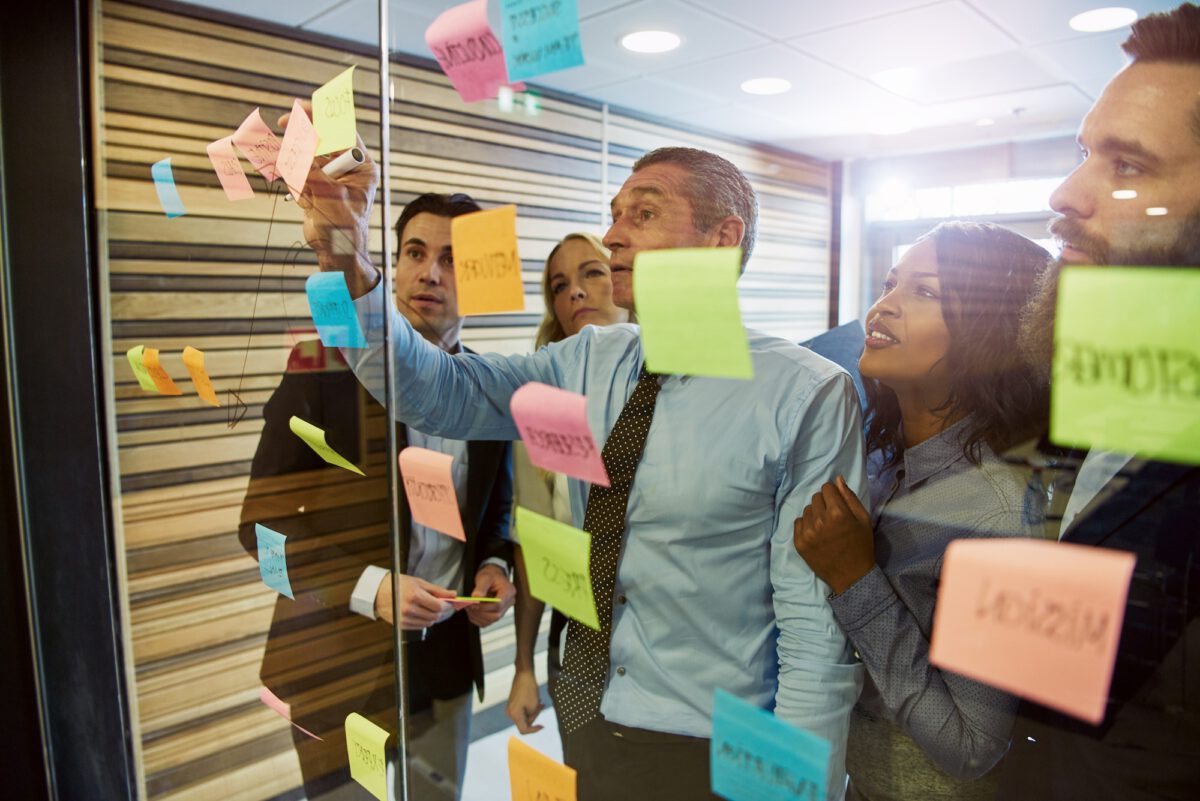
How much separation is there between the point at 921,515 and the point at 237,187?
140 cm

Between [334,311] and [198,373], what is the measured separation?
0.97 metres

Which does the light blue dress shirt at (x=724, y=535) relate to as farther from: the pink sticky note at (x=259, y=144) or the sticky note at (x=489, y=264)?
the pink sticky note at (x=259, y=144)

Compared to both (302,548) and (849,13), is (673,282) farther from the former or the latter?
(302,548)

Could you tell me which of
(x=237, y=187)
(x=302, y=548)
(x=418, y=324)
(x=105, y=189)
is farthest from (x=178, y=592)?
(x=418, y=324)

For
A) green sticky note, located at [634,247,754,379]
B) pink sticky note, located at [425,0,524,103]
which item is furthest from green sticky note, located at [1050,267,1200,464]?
pink sticky note, located at [425,0,524,103]

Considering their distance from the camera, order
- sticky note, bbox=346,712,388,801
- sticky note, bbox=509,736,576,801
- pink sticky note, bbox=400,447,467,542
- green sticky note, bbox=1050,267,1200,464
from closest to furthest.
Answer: green sticky note, bbox=1050,267,1200,464, sticky note, bbox=509,736,576,801, pink sticky note, bbox=400,447,467,542, sticky note, bbox=346,712,388,801

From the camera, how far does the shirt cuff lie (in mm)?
1193

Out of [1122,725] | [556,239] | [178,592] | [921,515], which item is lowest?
[178,592]

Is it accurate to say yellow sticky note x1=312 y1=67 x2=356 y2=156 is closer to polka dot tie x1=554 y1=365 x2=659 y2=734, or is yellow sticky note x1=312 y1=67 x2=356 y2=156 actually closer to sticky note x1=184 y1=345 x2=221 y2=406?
polka dot tie x1=554 y1=365 x2=659 y2=734

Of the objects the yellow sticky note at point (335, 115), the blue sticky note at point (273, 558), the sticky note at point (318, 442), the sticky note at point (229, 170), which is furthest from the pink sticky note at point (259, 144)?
the blue sticky note at point (273, 558)

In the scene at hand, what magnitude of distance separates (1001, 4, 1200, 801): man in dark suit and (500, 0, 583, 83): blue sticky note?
0.48 m

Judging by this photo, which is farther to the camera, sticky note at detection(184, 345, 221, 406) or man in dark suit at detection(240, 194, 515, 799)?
sticky note at detection(184, 345, 221, 406)

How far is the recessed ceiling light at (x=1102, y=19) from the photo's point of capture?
487 mm

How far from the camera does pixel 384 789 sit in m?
1.16
